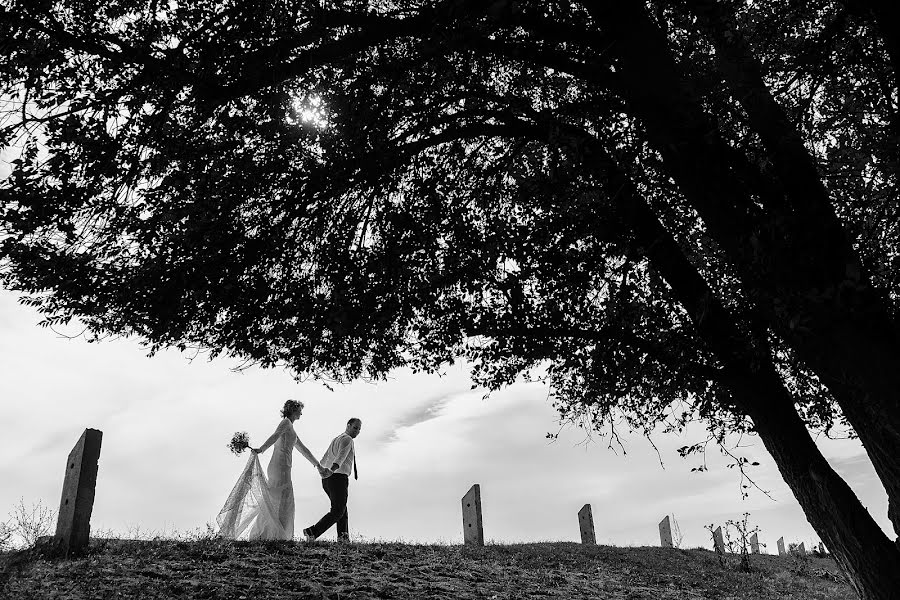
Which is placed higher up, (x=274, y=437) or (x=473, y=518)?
(x=274, y=437)

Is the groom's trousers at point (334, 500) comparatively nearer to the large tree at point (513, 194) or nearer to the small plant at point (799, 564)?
the large tree at point (513, 194)

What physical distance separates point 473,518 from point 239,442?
505 centimetres

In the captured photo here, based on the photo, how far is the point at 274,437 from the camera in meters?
11.3

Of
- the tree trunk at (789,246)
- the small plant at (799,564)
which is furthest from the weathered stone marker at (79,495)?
the small plant at (799,564)

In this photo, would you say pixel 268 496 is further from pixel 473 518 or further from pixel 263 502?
pixel 473 518

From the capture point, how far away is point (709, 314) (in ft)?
25.0

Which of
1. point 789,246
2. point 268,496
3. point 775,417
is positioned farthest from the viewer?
point 268,496

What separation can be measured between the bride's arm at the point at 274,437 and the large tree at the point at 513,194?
6.31 ft

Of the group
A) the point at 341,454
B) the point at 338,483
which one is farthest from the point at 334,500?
the point at 341,454

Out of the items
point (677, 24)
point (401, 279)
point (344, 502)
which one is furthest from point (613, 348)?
point (344, 502)

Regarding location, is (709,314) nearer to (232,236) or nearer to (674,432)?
(674,432)

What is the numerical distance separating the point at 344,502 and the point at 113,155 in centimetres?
716

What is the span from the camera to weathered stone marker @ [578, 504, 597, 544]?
16.7m

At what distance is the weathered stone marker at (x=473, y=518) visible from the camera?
1341 cm
